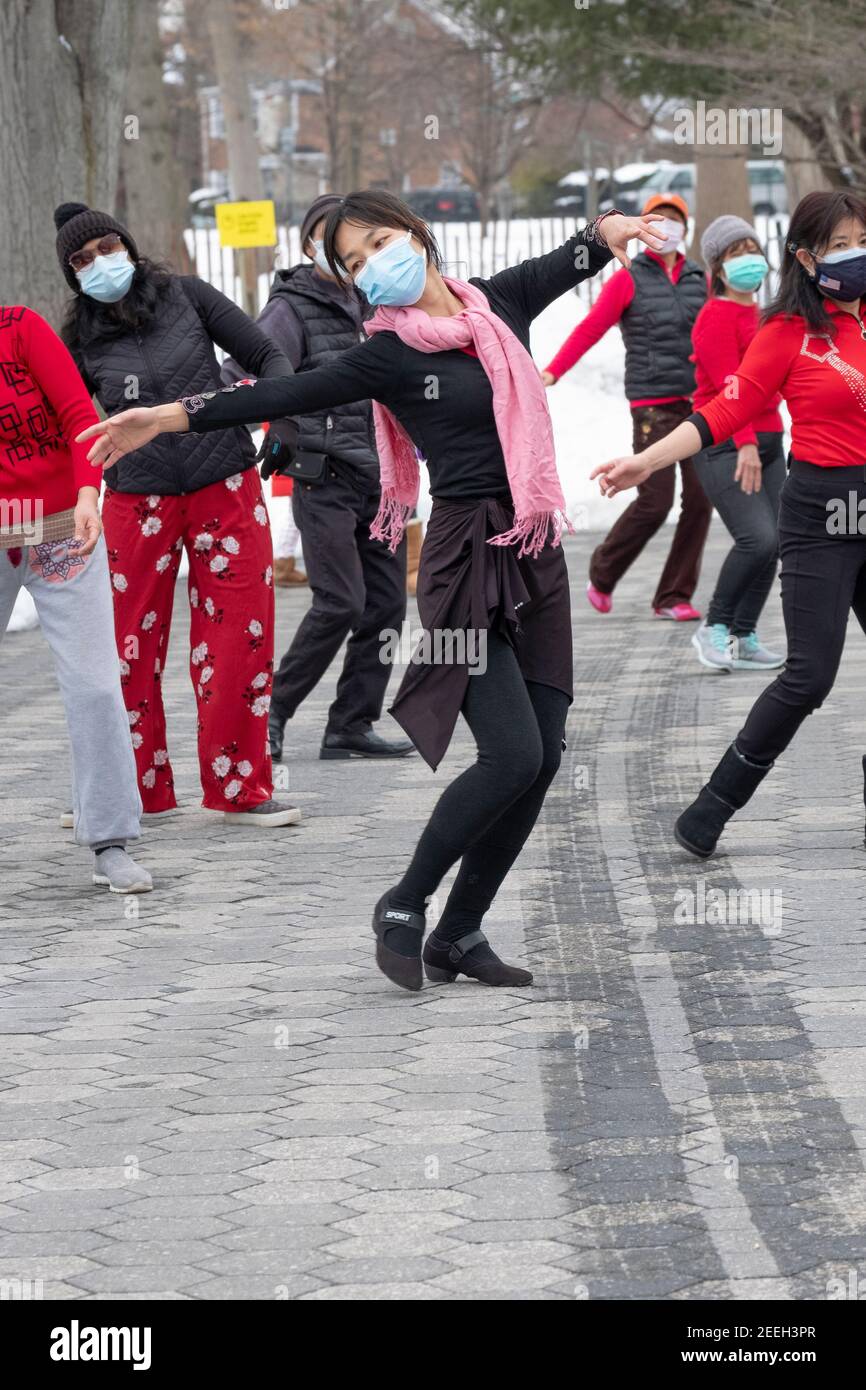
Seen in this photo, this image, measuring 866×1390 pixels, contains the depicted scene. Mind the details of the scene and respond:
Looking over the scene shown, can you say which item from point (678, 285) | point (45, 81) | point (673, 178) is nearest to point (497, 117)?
point (673, 178)

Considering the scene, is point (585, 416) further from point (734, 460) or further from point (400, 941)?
point (400, 941)

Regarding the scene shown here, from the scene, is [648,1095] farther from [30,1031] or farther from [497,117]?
[497,117]

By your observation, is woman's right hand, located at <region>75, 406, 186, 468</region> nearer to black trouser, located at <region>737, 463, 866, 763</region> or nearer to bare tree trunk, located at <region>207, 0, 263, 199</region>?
black trouser, located at <region>737, 463, 866, 763</region>

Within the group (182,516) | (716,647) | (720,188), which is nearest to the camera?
(182,516)

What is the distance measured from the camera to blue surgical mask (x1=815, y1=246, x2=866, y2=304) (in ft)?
19.1

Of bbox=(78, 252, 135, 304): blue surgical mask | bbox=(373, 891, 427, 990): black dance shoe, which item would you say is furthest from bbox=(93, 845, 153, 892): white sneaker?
bbox=(78, 252, 135, 304): blue surgical mask

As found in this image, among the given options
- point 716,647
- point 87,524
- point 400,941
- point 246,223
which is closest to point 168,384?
point 87,524

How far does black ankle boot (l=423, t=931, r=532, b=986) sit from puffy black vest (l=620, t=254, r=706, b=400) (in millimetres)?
6197

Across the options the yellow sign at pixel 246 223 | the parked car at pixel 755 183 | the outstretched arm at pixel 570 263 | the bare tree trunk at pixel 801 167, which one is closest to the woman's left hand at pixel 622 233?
the outstretched arm at pixel 570 263

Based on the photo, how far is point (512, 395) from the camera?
16.0 ft

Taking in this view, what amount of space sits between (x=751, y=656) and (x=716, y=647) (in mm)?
232

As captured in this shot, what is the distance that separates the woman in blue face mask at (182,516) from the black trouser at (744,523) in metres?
3.00

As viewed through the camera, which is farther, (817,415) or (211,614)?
(211,614)
